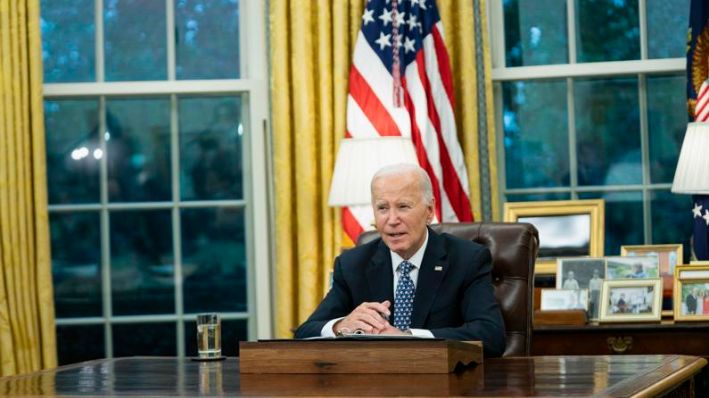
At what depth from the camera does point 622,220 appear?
5.44m

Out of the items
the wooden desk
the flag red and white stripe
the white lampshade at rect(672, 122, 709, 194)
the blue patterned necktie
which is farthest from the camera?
the flag red and white stripe

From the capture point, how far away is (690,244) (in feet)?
17.4

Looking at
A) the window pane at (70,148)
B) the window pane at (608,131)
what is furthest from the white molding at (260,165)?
the window pane at (608,131)

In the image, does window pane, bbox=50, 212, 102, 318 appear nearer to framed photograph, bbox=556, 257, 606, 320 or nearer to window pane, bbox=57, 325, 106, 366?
window pane, bbox=57, 325, 106, 366

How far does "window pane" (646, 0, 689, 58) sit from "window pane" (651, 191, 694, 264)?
0.61m

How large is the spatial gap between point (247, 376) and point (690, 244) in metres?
3.07

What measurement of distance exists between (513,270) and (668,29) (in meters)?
2.15

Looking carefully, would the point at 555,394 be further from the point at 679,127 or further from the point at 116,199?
the point at 116,199

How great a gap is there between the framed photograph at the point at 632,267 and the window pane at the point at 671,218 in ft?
2.08

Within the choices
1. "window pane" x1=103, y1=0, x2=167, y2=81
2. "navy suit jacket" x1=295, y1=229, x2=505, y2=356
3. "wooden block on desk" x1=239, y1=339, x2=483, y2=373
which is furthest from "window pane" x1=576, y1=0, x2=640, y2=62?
"wooden block on desk" x1=239, y1=339, x2=483, y2=373

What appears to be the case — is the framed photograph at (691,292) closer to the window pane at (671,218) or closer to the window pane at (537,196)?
the window pane at (671,218)

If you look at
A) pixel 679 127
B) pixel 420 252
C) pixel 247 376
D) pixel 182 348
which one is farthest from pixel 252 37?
pixel 247 376

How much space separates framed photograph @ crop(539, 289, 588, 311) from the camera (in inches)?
182

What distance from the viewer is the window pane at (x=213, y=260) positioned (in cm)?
568
